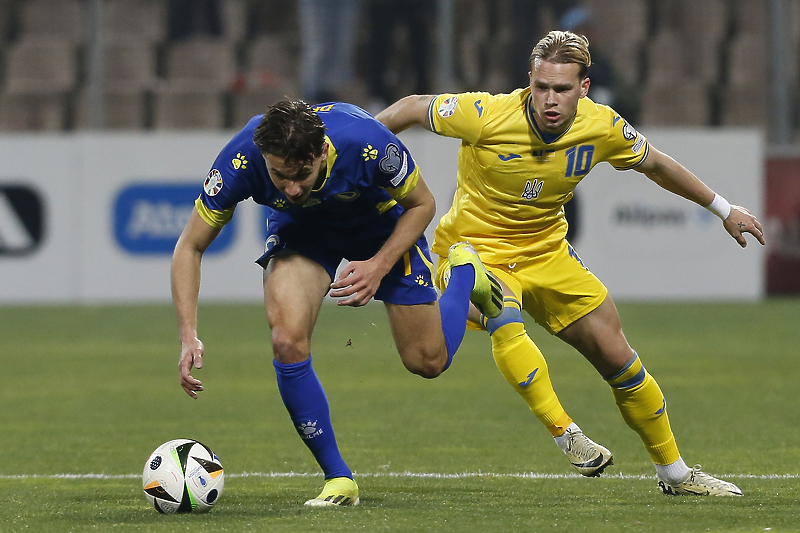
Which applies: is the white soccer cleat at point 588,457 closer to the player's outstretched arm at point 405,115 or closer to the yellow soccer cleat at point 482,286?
the yellow soccer cleat at point 482,286

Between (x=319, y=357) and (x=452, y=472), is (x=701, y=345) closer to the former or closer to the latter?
(x=319, y=357)

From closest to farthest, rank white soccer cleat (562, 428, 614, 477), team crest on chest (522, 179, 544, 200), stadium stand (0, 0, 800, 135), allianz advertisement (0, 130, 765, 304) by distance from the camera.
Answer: white soccer cleat (562, 428, 614, 477) < team crest on chest (522, 179, 544, 200) < allianz advertisement (0, 130, 765, 304) < stadium stand (0, 0, 800, 135)

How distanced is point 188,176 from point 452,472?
9.13 metres

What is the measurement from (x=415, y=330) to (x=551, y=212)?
88 centimetres

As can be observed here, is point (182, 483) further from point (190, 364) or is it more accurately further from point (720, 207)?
point (720, 207)

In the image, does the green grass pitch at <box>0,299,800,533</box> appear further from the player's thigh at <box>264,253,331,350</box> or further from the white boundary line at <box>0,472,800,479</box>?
the player's thigh at <box>264,253,331,350</box>

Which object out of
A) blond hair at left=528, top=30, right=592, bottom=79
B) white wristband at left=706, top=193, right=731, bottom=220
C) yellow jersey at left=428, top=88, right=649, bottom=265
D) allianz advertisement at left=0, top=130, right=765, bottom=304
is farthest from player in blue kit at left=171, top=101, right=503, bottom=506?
allianz advertisement at left=0, top=130, right=765, bottom=304

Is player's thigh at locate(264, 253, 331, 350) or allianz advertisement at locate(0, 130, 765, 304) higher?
player's thigh at locate(264, 253, 331, 350)

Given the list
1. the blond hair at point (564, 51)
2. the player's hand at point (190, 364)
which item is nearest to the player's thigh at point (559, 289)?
the blond hair at point (564, 51)

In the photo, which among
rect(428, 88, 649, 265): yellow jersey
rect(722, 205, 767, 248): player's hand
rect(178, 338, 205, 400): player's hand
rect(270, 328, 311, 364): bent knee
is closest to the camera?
rect(178, 338, 205, 400): player's hand

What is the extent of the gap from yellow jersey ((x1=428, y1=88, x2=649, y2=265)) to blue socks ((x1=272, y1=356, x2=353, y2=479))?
1.17m

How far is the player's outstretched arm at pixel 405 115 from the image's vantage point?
5516 mm

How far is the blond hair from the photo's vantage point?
516cm

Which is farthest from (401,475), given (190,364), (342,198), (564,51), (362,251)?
(564,51)
